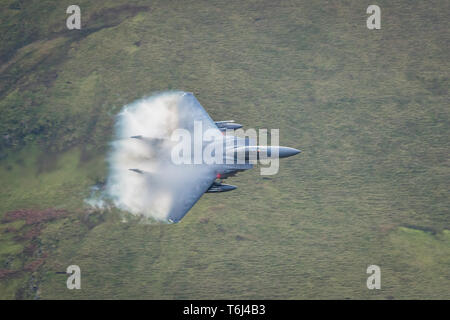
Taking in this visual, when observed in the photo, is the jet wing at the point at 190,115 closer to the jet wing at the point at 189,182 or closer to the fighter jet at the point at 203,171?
the jet wing at the point at 189,182

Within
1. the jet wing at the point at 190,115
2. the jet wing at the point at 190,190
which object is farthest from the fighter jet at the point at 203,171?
A: the jet wing at the point at 190,115

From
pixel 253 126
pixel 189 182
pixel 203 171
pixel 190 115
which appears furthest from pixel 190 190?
pixel 253 126

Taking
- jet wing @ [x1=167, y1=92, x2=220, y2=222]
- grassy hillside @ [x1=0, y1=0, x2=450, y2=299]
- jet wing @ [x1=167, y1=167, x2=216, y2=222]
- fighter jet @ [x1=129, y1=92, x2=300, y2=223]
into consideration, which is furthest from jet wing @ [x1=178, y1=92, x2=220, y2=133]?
grassy hillside @ [x1=0, y1=0, x2=450, y2=299]

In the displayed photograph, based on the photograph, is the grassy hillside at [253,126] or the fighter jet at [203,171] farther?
the grassy hillside at [253,126]

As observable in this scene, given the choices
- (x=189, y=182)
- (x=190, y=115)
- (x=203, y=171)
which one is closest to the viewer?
(x=189, y=182)

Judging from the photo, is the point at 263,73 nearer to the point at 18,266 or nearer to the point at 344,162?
the point at 344,162

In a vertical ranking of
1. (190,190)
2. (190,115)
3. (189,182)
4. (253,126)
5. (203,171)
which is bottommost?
(190,190)

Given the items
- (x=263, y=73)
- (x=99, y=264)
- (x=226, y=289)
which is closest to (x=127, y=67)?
(x=263, y=73)

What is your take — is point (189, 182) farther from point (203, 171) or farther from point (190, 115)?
point (190, 115)
